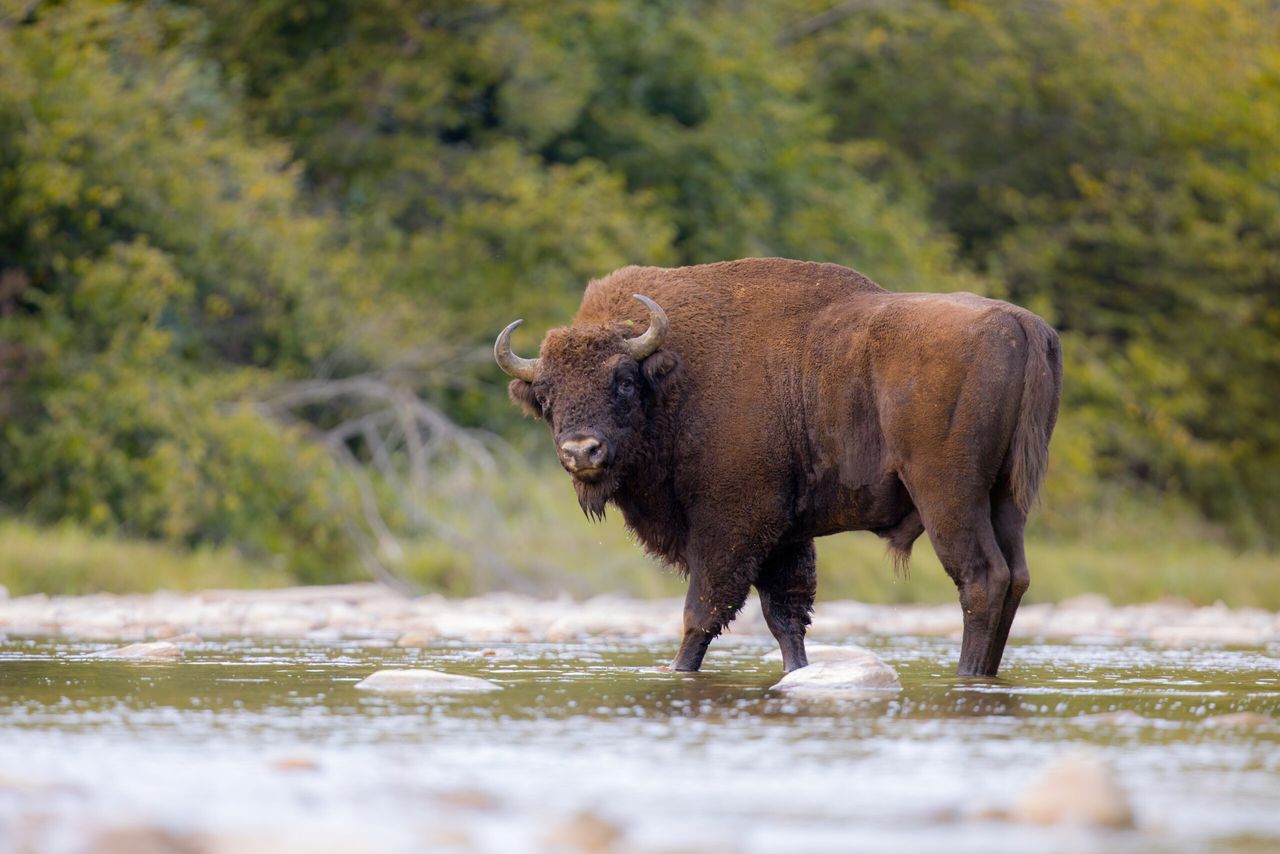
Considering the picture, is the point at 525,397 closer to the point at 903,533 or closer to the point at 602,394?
the point at 602,394

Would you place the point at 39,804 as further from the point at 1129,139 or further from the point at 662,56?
the point at 1129,139

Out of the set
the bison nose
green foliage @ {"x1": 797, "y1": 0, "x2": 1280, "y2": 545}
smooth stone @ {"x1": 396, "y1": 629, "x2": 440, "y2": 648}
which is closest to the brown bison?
the bison nose

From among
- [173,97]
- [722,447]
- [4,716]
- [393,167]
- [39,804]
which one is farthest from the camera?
[393,167]

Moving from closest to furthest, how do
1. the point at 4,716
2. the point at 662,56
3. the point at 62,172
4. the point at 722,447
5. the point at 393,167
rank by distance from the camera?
the point at 4,716, the point at 722,447, the point at 62,172, the point at 393,167, the point at 662,56

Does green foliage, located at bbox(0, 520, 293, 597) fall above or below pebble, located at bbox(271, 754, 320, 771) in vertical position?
below

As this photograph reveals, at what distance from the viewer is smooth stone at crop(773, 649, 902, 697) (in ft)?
22.9

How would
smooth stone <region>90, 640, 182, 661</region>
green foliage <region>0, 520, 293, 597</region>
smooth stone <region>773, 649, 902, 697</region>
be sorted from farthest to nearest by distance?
green foliage <region>0, 520, 293, 597</region>, smooth stone <region>90, 640, 182, 661</region>, smooth stone <region>773, 649, 902, 697</region>

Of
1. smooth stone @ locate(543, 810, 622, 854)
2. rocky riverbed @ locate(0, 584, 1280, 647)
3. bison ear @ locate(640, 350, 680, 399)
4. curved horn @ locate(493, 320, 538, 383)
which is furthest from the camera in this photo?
rocky riverbed @ locate(0, 584, 1280, 647)

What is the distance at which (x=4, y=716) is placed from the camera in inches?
229

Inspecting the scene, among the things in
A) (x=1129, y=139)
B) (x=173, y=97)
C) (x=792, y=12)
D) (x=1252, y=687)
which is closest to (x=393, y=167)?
(x=173, y=97)

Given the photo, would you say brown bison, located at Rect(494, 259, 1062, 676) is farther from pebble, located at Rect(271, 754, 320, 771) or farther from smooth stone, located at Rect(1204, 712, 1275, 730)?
pebble, located at Rect(271, 754, 320, 771)

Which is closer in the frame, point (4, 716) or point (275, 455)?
point (4, 716)

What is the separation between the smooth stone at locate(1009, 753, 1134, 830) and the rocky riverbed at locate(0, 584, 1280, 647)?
576 centimetres

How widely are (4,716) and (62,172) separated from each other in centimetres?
1014
